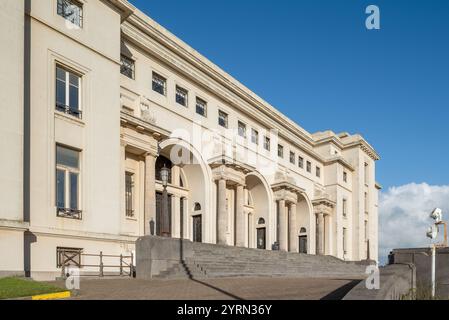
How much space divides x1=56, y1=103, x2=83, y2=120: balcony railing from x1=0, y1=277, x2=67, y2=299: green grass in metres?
8.04

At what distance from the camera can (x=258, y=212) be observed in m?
38.6

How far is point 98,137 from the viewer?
20078 mm

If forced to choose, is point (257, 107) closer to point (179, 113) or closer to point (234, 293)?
point (179, 113)

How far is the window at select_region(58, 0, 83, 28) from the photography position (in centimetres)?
1931

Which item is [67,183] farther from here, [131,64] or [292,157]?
[292,157]

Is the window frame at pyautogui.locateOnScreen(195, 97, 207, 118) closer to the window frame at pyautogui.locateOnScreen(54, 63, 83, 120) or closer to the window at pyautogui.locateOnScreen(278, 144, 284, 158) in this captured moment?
the window at pyautogui.locateOnScreen(278, 144, 284, 158)

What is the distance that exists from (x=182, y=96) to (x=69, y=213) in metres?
13.5

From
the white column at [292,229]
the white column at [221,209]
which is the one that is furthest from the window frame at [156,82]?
the white column at [292,229]

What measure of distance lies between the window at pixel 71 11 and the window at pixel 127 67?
4943mm

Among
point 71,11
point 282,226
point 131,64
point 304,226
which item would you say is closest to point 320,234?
point 304,226

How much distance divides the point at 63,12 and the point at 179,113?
10713mm

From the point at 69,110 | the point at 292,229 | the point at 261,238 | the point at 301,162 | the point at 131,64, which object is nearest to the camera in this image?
the point at 69,110

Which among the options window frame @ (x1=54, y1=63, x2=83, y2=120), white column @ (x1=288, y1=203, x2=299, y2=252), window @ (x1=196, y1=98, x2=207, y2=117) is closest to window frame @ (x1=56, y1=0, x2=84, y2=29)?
window frame @ (x1=54, y1=63, x2=83, y2=120)

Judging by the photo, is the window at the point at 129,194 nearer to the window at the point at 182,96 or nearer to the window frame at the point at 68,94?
the window frame at the point at 68,94
